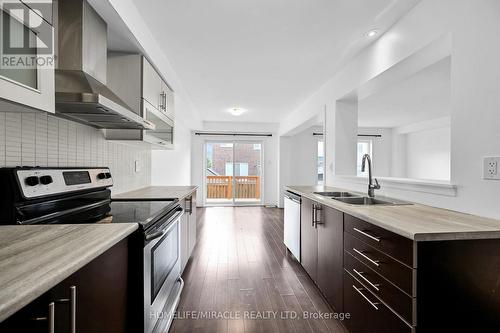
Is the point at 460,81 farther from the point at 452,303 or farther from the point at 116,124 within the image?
the point at 116,124

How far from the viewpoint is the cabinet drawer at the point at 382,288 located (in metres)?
1.05

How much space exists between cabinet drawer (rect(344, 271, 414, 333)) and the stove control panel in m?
1.74

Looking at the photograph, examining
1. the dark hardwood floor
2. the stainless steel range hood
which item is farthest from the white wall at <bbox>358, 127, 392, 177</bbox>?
the stainless steel range hood

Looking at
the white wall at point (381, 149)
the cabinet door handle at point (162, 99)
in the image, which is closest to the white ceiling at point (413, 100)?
the white wall at point (381, 149)

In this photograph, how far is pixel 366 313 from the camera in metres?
1.36

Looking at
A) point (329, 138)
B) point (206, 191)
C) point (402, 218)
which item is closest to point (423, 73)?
point (329, 138)

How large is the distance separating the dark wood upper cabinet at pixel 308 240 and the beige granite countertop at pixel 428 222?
0.67m

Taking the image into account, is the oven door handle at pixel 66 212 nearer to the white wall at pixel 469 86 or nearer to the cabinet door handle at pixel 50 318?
the cabinet door handle at pixel 50 318

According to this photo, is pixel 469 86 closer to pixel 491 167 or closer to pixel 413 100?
pixel 491 167

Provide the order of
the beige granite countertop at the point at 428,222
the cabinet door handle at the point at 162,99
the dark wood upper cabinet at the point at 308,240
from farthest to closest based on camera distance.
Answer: the cabinet door handle at the point at 162,99
the dark wood upper cabinet at the point at 308,240
the beige granite countertop at the point at 428,222

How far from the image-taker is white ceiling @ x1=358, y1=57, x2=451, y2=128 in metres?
3.22

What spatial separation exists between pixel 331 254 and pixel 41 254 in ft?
5.70

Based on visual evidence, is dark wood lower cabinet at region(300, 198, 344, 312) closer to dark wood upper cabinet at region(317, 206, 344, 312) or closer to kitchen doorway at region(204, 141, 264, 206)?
dark wood upper cabinet at region(317, 206, 344, 312)

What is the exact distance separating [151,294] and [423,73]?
386cm
